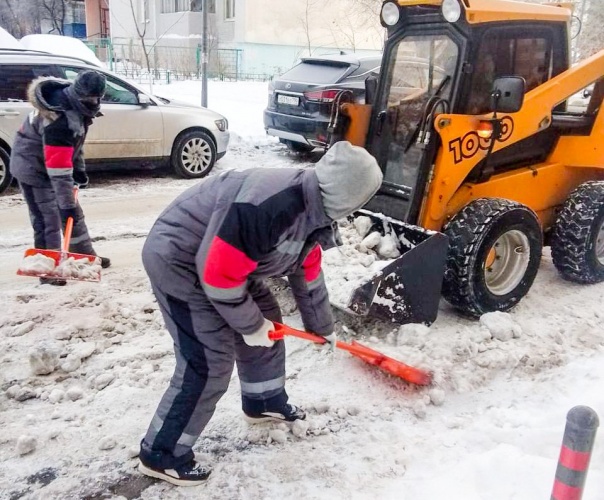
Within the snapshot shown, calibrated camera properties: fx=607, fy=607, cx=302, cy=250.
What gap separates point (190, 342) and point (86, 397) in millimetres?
1140

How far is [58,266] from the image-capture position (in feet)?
15.7

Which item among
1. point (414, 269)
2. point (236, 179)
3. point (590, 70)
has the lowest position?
point (414, 269)

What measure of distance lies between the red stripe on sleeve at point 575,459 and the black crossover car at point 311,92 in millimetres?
7329

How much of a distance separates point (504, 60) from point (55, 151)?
3366 mm

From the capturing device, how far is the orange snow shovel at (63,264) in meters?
4.72

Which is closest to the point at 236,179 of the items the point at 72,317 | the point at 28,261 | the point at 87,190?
the point at 72,317

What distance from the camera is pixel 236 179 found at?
2.45m

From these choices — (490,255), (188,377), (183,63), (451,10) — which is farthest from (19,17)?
(188,377)

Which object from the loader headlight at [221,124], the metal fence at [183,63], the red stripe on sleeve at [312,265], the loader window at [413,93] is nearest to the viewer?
the red stripe on sleeve at [312,265]

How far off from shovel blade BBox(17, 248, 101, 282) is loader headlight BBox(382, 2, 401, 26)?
9.85 ft

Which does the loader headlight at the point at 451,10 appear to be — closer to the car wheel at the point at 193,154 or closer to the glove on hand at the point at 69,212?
the glove on hand at the point at 69,212

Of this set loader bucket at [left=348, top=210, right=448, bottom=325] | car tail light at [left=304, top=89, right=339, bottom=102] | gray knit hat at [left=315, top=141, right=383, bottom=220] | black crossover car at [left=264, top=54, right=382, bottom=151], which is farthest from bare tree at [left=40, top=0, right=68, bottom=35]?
gray knit hat at [left=315, top=141, right=383, bottom=220]

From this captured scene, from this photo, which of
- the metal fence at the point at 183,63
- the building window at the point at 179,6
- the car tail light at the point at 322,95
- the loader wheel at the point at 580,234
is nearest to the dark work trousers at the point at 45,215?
the loader wheel at the point at 580,234

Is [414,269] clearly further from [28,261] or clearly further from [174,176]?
[174,176]
